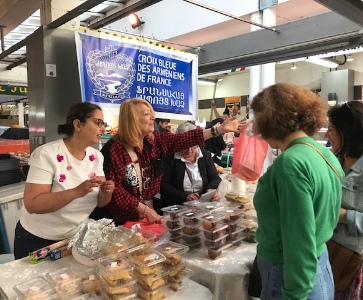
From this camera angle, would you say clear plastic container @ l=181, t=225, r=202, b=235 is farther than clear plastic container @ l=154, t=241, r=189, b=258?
Yes

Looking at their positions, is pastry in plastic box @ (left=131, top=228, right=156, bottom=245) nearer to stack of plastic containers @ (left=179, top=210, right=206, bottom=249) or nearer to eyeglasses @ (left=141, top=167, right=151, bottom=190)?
stack of plastic containers @ (left=179, top=210, right=206, bottom=249)

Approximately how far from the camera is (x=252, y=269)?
172cm

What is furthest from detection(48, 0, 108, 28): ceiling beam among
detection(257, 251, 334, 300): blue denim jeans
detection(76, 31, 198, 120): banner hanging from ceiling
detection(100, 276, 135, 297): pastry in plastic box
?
detection(257, 251, 334, 300): blue denim jeans

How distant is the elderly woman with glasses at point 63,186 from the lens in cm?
176

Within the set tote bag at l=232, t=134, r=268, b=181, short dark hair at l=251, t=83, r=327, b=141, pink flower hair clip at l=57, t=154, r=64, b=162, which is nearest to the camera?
short dark hair at l=251, t=83, r=327, b=141

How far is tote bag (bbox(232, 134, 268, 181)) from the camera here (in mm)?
2477

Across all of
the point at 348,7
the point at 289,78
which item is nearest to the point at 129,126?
the point at 348,7

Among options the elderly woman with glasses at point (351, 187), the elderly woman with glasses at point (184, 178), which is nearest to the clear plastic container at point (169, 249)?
the elderly woman with glasses at point (351, 187)

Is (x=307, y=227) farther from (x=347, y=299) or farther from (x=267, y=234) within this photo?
(x=347, y=299)

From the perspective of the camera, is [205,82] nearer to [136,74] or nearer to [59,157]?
[136,74]

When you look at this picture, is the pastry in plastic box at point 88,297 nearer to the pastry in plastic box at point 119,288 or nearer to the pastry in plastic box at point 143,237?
the pastry in plastic box at point 119,288

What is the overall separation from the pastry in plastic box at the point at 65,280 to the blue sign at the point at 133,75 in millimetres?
1443

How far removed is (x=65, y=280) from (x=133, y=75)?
191cm

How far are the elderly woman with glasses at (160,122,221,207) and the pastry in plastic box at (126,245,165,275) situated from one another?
4.27 feet
